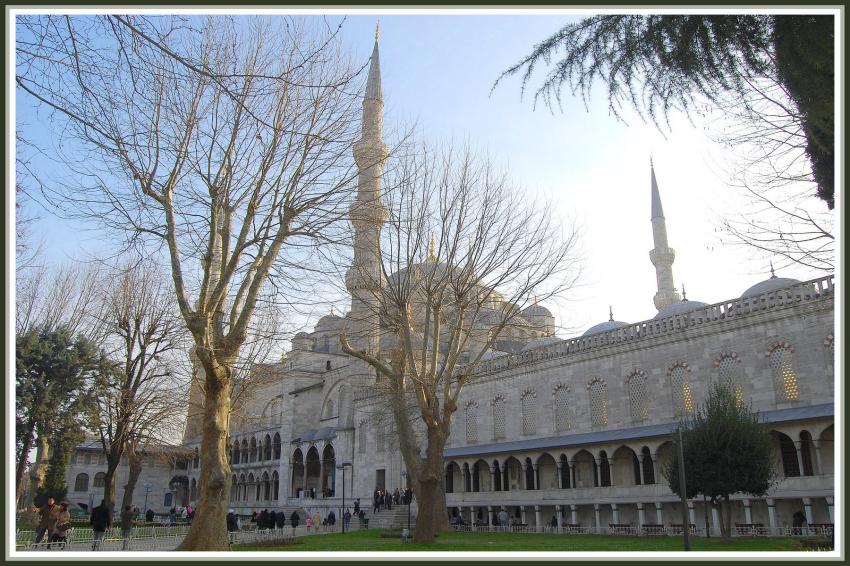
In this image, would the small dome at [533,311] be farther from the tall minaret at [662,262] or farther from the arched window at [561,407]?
the tall minaret at [662,262]

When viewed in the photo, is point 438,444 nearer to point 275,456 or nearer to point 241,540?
point 241,540

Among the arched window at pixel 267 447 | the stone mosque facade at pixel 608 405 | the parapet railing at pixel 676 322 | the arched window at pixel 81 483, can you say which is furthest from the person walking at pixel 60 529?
the arched window at pixel 81 483

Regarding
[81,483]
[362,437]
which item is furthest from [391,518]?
[81,483]

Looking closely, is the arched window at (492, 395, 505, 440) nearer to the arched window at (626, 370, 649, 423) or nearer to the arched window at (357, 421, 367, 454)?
the arched window at (626, 370, 649, 423)

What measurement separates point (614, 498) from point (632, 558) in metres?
20.3

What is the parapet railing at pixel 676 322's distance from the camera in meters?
21.7

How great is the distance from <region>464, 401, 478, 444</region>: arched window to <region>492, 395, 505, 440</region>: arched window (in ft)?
4.27

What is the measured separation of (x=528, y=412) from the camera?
30.0 m

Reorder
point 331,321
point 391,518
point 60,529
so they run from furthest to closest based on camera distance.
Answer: point 391,518 < point 331,321 < point 60,529

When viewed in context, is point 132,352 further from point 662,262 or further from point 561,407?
point 662,262

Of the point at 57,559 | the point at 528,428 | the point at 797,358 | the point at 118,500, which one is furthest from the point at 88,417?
the point at 118,500

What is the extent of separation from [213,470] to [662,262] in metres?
35.7

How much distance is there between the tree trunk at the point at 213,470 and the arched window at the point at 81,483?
5445 cm

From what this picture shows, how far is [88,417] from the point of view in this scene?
2373 centimetres
